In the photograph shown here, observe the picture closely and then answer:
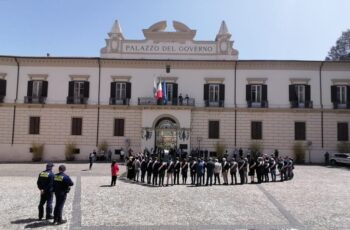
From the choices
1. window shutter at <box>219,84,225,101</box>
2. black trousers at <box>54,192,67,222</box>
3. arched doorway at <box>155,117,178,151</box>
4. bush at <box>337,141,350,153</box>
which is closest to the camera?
black trousers at <box>54,192,67,222</box>

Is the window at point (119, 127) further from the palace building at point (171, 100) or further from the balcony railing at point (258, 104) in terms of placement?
the balcony railing at point (258, 104)

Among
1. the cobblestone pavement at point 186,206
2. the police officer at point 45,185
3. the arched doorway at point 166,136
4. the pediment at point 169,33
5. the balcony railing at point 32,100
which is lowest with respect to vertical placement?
the cobblestone pavement at point 186,206

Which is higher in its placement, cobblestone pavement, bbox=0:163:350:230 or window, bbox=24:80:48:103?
window, bbox=24:80:48:103

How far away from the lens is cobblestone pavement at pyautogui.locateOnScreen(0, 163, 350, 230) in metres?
10.9

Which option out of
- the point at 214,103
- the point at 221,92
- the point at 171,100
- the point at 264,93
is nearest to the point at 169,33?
the point at 171,100

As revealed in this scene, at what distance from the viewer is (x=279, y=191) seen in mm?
17172

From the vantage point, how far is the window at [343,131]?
36531mm

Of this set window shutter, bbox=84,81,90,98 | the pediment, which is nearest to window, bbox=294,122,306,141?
the pediment

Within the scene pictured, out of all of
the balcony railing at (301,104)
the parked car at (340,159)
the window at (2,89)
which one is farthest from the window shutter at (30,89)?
the parked car at (340,159)

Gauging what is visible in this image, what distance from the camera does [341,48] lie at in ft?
187

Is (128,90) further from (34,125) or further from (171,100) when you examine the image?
(34,125)

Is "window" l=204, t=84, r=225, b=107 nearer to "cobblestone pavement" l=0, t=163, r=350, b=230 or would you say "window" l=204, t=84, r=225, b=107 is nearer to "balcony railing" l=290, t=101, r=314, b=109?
"balcony railing" l=290, t=101, r=314, b=109

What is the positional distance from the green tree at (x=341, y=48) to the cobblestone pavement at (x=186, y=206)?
42.1 meters

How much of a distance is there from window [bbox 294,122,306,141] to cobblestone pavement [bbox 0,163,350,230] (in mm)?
17429
